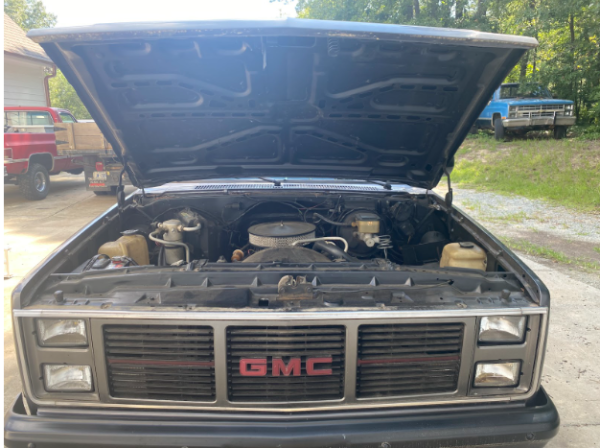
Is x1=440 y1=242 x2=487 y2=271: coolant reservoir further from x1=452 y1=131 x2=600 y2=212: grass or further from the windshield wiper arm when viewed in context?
x1=452 y1=131 x2=600 y2=212: grass

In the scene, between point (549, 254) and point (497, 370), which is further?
point (549, 254)

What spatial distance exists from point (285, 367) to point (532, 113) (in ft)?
45.6

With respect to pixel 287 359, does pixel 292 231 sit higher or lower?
higher

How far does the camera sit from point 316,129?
2.86 metres

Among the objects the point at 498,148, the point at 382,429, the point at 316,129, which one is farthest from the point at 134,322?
the point at 498,148

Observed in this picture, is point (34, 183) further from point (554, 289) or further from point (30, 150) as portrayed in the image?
point (554, 289)

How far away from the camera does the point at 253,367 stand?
67.9 inches

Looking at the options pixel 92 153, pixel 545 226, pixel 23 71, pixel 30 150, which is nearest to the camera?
pixel 545 226

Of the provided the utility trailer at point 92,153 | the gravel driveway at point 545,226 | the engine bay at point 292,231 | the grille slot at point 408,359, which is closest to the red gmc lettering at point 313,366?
the grille slot at point 408,359

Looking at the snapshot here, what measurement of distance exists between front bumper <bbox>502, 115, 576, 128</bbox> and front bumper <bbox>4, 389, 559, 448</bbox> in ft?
43.5

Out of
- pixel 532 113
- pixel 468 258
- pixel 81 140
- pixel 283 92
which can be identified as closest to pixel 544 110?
pixel 532 113

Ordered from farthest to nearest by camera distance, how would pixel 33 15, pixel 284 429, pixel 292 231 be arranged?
pixel 33 15 → pixel 292 231 → pixel 284 429

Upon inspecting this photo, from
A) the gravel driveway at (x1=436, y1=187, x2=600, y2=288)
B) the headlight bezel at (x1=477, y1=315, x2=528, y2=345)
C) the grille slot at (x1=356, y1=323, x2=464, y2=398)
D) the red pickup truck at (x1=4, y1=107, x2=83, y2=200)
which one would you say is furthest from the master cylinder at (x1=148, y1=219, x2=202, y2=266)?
the red pickup truck at (x1=4, y1=107, x2=83, y2=200)

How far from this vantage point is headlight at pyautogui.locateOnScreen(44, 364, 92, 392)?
70.4 inches
